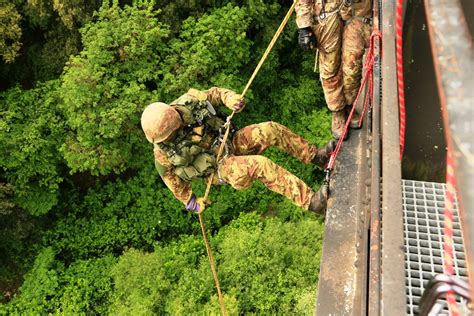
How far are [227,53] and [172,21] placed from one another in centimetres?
131

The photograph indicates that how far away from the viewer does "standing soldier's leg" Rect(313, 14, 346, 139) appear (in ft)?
13.9

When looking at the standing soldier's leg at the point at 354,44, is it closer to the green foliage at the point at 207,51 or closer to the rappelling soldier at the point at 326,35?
the rappelling soldier at the point at 326,35

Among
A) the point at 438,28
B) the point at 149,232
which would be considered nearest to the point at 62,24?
the point at 149,232

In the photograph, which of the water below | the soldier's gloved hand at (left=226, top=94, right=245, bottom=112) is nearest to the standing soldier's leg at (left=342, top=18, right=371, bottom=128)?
the water below

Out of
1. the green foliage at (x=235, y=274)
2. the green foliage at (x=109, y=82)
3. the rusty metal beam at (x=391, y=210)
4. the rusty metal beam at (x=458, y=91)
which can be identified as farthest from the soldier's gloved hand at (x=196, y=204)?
the green foliage at (x=109, y=82)

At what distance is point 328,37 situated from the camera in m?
4.28

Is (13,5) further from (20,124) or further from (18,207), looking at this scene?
(18,207)

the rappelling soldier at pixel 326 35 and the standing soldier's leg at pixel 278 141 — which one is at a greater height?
the rappelling soldier at pixel 326 35

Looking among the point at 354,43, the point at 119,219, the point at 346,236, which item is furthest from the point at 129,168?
the point at 346,236

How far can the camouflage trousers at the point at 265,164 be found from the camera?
14.1 feet

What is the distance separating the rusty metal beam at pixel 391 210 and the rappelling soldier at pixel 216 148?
1752 mm

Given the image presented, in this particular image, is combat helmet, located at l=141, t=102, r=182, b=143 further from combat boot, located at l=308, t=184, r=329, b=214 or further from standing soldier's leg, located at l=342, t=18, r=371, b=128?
standing soldier's leg, located at l=342, t=18, r=371, b=128

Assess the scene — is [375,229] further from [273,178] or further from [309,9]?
[309,9]

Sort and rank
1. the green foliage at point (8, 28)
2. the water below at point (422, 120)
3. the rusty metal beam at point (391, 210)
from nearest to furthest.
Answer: the rusty metal beam at point (391, 210), the water below at point (422, 120), the green foliage at point (8, 28)
